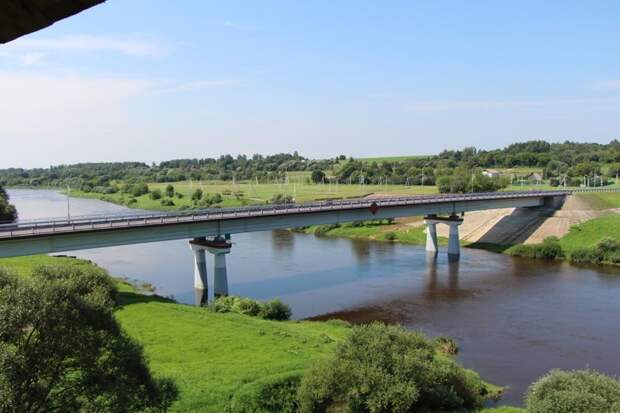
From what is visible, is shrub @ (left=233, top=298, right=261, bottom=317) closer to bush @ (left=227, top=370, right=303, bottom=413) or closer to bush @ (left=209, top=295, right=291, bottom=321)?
bush @ (left=209, top=295, right=291, bottom=321)

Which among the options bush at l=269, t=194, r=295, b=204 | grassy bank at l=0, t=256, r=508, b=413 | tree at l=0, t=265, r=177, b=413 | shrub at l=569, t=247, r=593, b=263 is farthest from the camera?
bush at l=269, t=194, r=295, b=204

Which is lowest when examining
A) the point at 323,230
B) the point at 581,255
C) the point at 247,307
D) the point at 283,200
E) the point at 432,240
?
the point at 581,255

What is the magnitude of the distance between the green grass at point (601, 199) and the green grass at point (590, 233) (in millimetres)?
8068

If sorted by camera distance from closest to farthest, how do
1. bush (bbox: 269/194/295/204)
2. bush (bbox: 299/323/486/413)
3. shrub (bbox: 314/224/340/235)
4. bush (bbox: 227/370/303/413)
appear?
bush (bbox: 299/323/486/413)
bush (bbox: 227/370/303/413)
shrub (bbox: 314/224/340/235)
bush (bbox: 269/194/295/204)

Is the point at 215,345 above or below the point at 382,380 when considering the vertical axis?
below

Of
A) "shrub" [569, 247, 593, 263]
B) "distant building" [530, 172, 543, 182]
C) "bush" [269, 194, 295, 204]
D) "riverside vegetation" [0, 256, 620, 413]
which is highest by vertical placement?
"distant building" [530, 172, 543, 182]

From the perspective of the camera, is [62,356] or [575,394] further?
[575,394]

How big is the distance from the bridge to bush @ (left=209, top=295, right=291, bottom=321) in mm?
7761

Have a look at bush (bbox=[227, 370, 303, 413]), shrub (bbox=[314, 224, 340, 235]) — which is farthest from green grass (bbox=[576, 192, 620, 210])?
bush (bbox=[227, 370, 303, 413])

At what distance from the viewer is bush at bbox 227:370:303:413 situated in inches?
1079

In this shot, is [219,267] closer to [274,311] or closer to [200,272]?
[200,272]

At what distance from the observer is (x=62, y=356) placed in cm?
1856

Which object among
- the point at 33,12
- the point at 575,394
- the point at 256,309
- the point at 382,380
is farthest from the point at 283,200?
the point at 33,12

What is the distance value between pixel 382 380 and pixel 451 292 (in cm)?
3403
